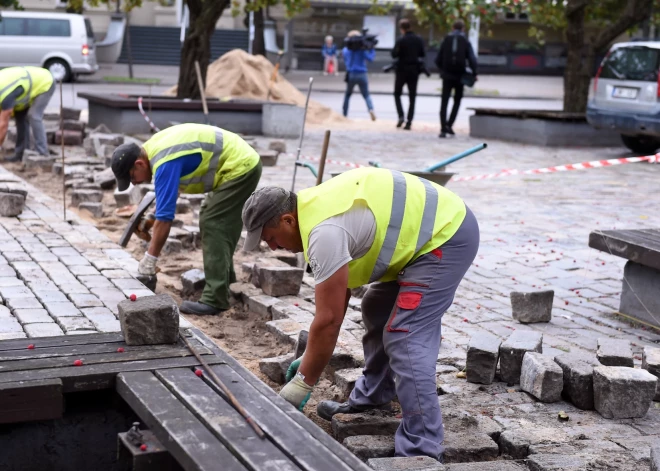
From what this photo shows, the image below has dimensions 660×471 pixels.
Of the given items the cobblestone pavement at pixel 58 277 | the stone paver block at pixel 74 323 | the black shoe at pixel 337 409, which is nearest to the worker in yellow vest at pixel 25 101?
the cobblestone pavement at pixel 58 277

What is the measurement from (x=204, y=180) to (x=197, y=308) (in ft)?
2.89

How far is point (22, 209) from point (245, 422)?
19.7 feet

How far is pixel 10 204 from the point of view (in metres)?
8.76

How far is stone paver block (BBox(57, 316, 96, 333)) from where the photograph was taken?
213 inches

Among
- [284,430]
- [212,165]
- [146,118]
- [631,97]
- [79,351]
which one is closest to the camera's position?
[284,430]

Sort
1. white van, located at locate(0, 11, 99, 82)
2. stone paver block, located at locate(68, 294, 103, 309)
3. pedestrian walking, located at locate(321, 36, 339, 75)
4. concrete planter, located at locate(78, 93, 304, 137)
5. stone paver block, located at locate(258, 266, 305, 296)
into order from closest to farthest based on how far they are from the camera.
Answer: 1. stone paver block, located at locate(68, 294, 103, 309)
2. stone paver block, located at locate(258, 266, 305, 296)
3. concrete planter, located at locate(78, 93, 304, 137)
4. white van, located at locate(0, 11, 99, 82)
5. pedestrian walking, located at locate(321, 36, 339, 75)

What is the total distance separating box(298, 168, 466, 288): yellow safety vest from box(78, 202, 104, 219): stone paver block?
19.7ft

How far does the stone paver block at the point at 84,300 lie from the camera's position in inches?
234

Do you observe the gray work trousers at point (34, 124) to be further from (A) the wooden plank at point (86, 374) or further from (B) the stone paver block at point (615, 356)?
(B) the stone paver block at point (615, 356)

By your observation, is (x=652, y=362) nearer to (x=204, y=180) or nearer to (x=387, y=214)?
(x=387, y=214)

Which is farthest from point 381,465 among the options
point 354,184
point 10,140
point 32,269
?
point 10,140

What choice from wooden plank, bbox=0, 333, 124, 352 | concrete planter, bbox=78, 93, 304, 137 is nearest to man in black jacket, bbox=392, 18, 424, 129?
concrete planter, bbox=78, 93, 304, 137

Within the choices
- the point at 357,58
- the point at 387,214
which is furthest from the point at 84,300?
the point at 357,58

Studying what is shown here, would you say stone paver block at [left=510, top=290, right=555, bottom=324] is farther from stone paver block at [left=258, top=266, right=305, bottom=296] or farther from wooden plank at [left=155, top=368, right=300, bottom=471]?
wooden plank at [left=155, top=368, right=300, bottom=471]
